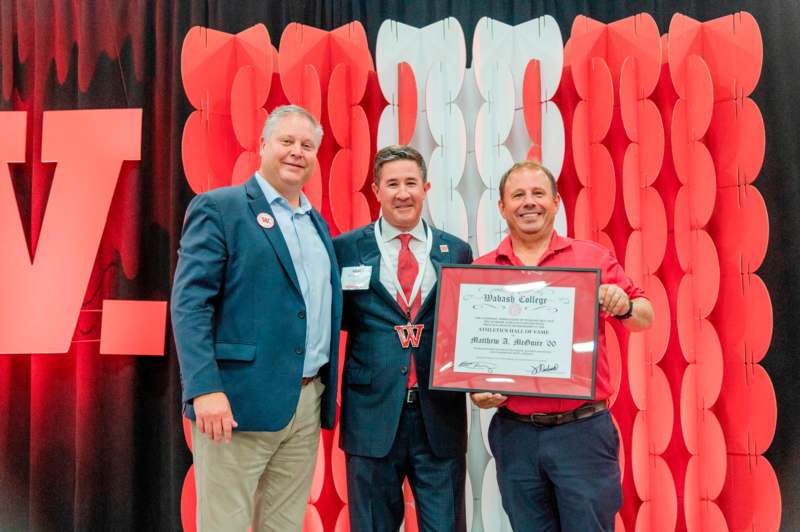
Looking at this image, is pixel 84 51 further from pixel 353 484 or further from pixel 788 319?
pixel 788 319

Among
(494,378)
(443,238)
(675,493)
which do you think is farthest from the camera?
(675,493)

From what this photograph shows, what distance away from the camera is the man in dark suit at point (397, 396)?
192cm

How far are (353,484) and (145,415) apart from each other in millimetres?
1442

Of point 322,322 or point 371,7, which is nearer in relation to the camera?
point 322,322

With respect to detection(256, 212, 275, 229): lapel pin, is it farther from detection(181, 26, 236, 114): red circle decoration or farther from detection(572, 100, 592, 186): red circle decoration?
detection(572, 100, 592, 186): red circle decoration

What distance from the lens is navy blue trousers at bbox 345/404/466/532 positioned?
1.93 m

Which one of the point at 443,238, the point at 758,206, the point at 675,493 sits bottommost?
the point at 675,493

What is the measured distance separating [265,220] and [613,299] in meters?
1.10

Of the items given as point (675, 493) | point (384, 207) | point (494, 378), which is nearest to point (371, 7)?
point (384, 207)

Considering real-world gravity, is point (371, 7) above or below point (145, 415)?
above

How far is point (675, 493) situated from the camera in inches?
103

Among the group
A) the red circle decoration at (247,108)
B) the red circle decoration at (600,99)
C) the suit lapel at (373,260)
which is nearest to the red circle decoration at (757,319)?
the red circle decoration at (600,99)

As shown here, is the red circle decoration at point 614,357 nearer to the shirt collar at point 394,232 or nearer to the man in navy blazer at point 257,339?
the shirt collar at point 394,232

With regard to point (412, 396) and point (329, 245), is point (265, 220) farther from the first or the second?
point (412, 396)
